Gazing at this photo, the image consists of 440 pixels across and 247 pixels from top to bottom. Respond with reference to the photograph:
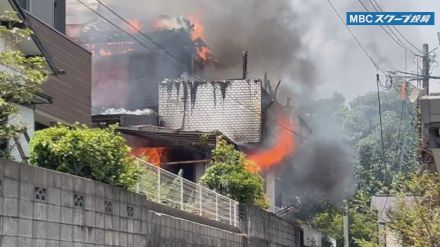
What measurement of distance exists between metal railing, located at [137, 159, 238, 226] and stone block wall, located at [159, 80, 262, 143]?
10.2 m

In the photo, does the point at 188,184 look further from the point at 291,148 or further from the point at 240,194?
the point at 291,148

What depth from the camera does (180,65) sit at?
32.8 meters

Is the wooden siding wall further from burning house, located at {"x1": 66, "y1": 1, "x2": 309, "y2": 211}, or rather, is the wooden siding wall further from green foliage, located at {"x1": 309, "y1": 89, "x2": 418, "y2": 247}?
green foliage, located at {"x1": 309, "y1": 89, "x2": 418, "y2": 247}

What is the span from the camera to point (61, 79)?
15.1 meters

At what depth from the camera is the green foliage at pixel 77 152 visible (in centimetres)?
878

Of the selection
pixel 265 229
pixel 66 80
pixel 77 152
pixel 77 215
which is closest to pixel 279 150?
pixel 265 229

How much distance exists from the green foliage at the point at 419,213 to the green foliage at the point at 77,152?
291 inches

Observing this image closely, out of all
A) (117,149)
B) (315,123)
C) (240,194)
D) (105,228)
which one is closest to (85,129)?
(117,149)

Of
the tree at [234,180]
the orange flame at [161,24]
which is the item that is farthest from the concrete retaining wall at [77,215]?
the orange flame at [161,24]

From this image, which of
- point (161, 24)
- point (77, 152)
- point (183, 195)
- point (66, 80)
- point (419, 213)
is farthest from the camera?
point (161, 24)

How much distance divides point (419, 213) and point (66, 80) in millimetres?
7972

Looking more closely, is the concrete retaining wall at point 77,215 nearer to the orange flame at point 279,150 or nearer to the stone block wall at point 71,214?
the stone block wall at point 71,214

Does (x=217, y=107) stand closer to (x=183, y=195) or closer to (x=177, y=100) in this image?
(x=177, y=100)

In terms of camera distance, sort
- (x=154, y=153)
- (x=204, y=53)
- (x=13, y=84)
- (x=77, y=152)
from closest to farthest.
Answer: (x=13, y=84) < (x=77, y=152) < (x=154, y=153) < (x=204, y=53)
